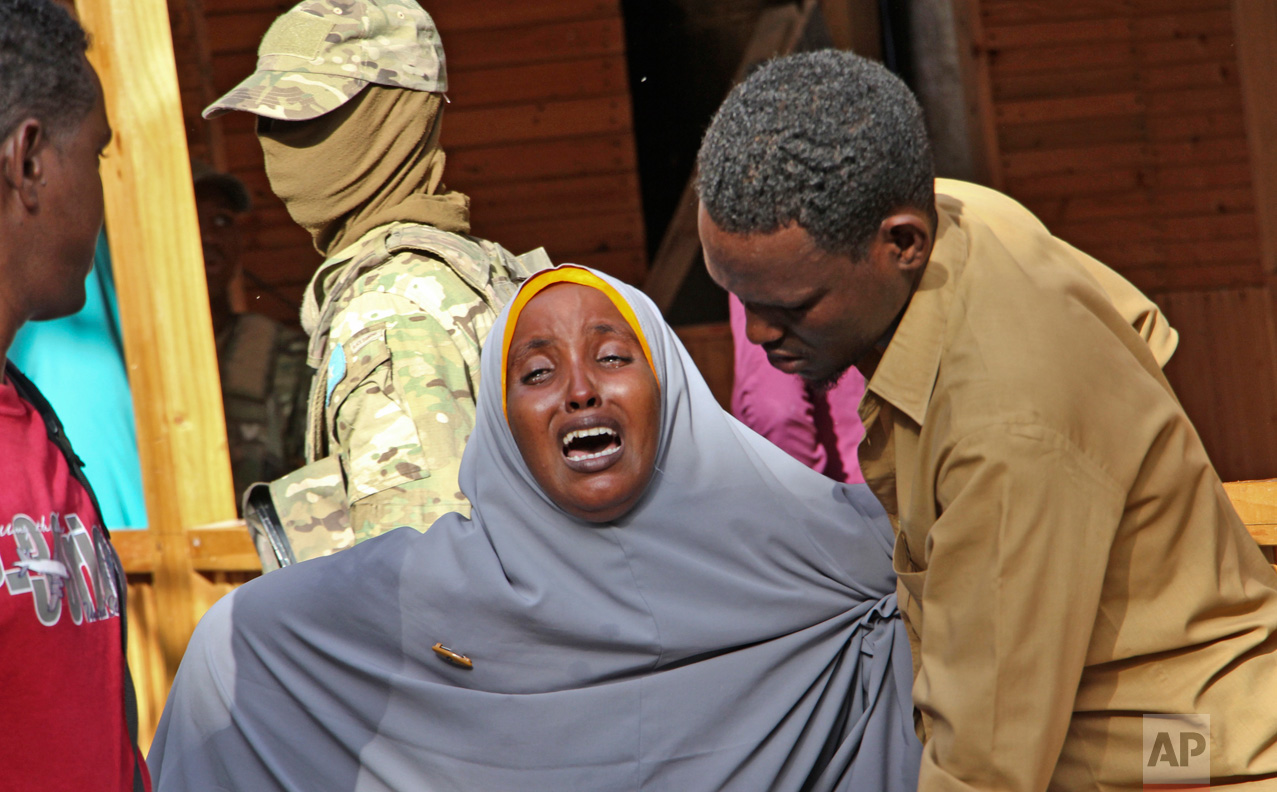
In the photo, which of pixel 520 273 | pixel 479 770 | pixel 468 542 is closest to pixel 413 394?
pixel 468 542

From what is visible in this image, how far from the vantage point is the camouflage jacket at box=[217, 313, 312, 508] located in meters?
5.19

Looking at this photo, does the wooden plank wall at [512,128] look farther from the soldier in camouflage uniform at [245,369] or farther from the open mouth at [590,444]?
the open mouth at [590,444]

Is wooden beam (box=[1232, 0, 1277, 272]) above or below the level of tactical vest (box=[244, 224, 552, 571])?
above

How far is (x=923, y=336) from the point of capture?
1.62 metres

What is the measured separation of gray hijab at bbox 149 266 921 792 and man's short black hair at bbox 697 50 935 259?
1059mm

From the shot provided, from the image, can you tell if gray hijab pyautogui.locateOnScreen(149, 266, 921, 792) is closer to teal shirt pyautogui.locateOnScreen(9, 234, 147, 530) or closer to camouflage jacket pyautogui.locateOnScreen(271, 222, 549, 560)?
camouflage jacket pyautogui.locateOnScreen(271, 222, 549, 560)

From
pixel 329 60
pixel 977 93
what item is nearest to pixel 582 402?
pixel 329 60

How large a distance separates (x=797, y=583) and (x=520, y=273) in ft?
3.20

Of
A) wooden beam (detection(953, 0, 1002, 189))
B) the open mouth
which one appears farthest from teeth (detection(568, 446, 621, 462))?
wooden beam (detection(953, 0, 1002, 189))

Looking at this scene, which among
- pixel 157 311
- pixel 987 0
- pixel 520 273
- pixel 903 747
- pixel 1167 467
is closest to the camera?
pixel 1167 467

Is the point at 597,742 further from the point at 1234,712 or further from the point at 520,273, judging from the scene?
the point at 1234,712

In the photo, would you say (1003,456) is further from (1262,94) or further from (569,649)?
(1262,94)

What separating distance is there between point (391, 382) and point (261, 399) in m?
3.10

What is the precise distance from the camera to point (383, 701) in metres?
2.53
